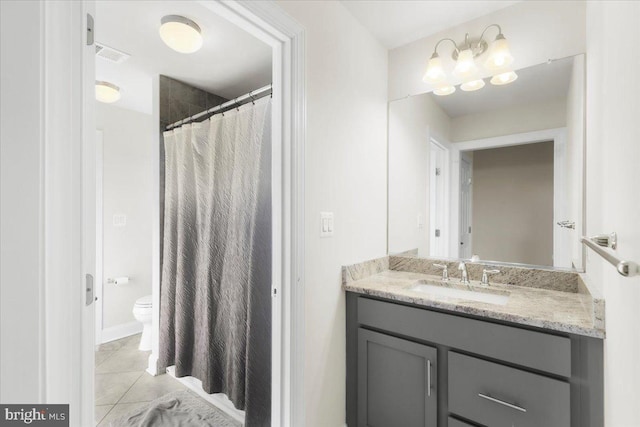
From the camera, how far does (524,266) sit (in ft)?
5.21

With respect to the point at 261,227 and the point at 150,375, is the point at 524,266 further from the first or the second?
the point at 150,375

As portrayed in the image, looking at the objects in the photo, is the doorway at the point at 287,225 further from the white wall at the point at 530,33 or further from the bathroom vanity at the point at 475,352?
the white wall at the point at 530,33

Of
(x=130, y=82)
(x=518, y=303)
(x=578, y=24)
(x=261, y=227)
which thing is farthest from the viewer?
(x=130, y=82)

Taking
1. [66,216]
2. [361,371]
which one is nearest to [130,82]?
[66,216]

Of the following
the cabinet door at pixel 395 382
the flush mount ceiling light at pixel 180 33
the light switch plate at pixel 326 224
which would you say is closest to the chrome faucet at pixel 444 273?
the cabinet door at pixel 395 382

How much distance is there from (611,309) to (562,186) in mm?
872

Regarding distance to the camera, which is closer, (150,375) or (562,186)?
(562,186)

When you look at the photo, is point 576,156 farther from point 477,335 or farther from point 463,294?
point 477,335

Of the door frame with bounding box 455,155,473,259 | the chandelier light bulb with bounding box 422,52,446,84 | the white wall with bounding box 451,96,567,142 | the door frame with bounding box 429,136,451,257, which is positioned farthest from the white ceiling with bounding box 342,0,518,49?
the door frame with bounding box 455,155,473,259

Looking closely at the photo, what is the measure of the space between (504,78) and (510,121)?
9.4 inches

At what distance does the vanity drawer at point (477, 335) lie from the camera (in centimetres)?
106

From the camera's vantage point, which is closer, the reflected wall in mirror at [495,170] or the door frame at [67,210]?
the door frame at [67,210]

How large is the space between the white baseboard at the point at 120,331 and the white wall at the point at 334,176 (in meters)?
2.50

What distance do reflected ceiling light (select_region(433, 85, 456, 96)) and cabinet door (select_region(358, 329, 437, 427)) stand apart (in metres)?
1.46
